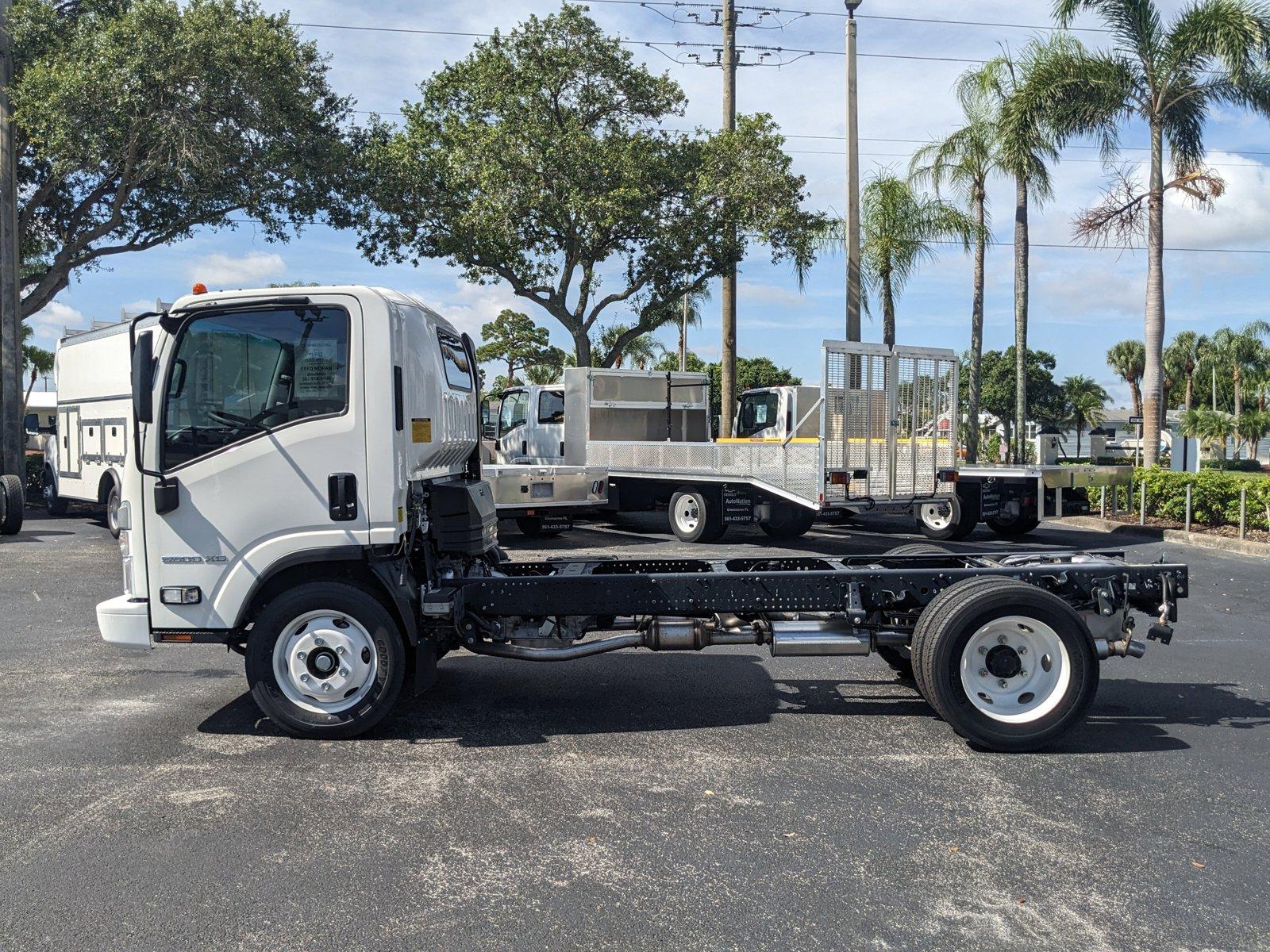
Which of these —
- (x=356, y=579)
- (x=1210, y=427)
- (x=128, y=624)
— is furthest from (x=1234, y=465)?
(x=128, y=624)

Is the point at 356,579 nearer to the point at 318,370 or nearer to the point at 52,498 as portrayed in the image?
the point at 318,370

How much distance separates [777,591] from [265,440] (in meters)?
2.94

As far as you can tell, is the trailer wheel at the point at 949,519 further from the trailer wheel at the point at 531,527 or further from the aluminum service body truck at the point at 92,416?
the aluminum service body truck at the point at 92,416

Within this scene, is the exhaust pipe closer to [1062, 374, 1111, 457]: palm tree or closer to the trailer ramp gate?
the trailer ramp gate

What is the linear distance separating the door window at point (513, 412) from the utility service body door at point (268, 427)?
40.0ft

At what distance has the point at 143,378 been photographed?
540cm

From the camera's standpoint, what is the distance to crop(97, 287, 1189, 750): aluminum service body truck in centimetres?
560

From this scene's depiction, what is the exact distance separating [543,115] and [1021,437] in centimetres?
1403

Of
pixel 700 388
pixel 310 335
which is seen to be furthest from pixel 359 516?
pixel 700 388

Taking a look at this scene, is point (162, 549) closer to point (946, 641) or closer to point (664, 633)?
point (664, 633)

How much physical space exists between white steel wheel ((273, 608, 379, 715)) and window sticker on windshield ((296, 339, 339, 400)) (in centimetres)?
120

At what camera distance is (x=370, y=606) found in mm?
5676

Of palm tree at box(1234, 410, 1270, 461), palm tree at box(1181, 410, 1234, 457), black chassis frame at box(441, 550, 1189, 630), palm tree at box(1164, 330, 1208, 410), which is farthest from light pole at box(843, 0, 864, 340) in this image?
palm tree at box(1164, 330, 1208, 410)

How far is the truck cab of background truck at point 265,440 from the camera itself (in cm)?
559
